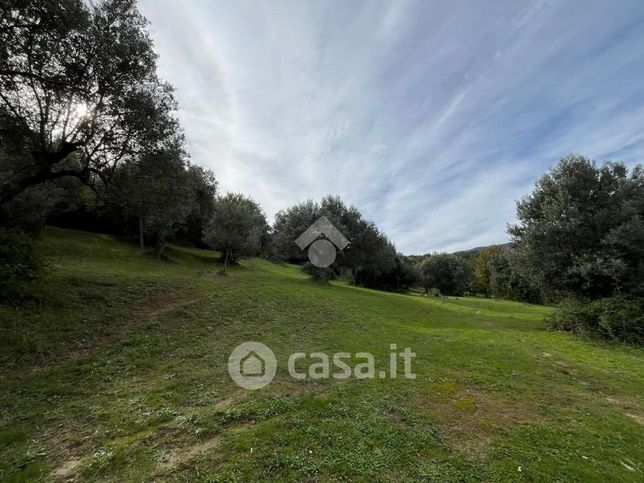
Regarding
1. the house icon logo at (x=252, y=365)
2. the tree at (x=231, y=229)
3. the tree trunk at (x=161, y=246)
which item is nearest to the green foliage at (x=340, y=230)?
the tree at (x=231, y=229)

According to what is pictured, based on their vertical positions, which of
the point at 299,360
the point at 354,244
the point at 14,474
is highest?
the point at 354,244

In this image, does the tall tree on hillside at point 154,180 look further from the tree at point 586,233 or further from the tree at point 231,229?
the tree at point 586,233

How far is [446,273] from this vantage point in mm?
57281

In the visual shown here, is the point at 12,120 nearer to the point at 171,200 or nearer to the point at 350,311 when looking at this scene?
the point at 171,200

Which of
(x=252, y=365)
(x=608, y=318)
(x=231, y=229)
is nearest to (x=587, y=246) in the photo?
(x=608, y=318)

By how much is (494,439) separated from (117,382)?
819cm

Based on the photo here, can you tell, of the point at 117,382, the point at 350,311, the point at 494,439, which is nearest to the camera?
the point at 494,439

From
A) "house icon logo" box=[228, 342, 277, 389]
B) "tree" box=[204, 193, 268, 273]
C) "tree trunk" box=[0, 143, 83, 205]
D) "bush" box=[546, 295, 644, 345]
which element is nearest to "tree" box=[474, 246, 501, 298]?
"bush" box=[546, 295, 644, 345]

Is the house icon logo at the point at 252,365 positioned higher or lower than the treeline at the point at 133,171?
lower

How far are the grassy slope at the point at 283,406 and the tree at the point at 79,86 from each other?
19.7 ft

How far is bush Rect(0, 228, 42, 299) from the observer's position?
1030 cm

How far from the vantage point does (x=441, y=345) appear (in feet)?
39.3

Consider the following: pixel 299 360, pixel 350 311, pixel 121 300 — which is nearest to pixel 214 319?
pixel 121 300

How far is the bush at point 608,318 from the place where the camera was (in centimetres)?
1320
